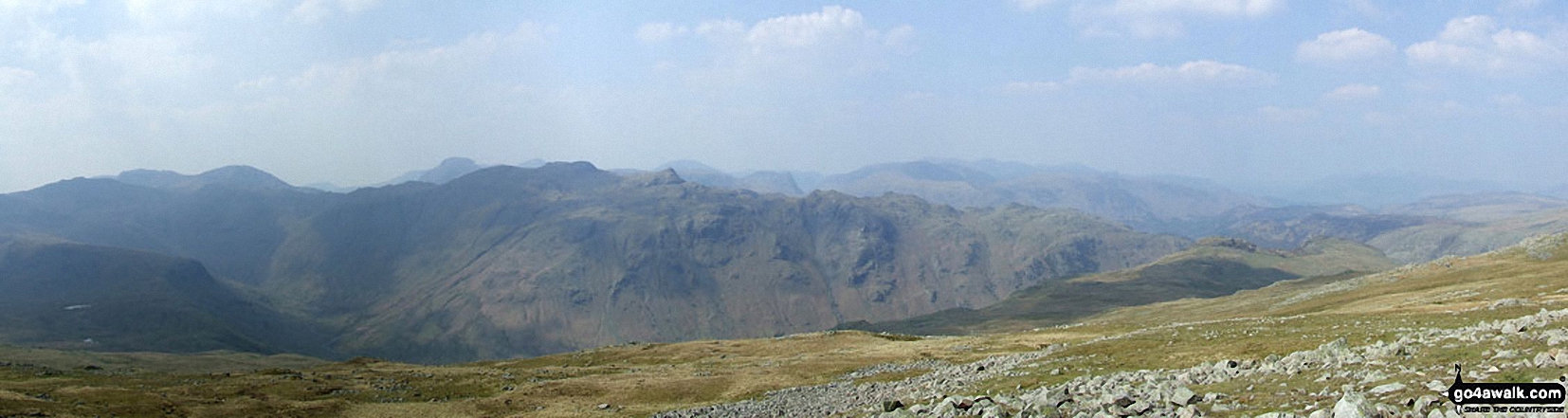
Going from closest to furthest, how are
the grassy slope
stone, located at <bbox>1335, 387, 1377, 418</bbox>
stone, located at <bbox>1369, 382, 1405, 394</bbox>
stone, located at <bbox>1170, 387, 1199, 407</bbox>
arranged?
stone, located at <bbox>1335, 387, 1377, 418</bbox> < stone, located at <bbox>1369, 382, 1405, 394</bbox> < stone, located at <bbox>1170, 387, 1199, 407</bbox> < the grassy slope

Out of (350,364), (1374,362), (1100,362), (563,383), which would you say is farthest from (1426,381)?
(350,364)

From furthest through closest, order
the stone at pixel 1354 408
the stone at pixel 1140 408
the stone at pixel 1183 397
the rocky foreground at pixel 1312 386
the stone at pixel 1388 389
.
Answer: the stone at pixel 1183 397
the stone at pixel 1140 408
the stone at pixel 1388 389
the rocky foreground at pixel 1312 386
the stone at pixel 1354 408

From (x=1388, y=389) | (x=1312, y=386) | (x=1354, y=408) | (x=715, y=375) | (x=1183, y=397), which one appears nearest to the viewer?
(x=1354, y=408)

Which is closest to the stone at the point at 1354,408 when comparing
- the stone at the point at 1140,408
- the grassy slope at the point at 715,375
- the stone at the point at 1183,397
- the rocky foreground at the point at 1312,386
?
the rocky foreground at the point at 1312,386

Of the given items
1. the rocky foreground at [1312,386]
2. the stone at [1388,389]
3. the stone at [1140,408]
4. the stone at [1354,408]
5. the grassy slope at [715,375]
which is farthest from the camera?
the grassy slope at [715,375]

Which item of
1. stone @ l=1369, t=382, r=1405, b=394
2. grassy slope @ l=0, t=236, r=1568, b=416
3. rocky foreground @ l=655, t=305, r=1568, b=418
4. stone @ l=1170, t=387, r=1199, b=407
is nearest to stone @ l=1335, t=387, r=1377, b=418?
rocky foreground @ l=655, t=305, r=1568, b=418

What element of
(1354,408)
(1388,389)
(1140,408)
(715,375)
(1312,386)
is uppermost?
(1354,408)

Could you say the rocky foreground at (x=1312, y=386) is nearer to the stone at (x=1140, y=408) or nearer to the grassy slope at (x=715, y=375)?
the stone at (x=1140, y=408)

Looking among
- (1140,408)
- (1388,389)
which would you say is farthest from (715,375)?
(1388,389)

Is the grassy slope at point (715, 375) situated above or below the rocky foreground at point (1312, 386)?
below

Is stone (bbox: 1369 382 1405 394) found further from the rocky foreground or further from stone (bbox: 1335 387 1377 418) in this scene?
stone (bbox: 1335 387 1377 418)

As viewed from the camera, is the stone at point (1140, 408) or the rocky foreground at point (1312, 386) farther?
the stone at point (1140, 408)

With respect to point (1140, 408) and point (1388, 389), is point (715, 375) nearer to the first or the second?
point (1140, 408)

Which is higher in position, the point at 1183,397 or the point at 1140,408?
the point at 1183,397
